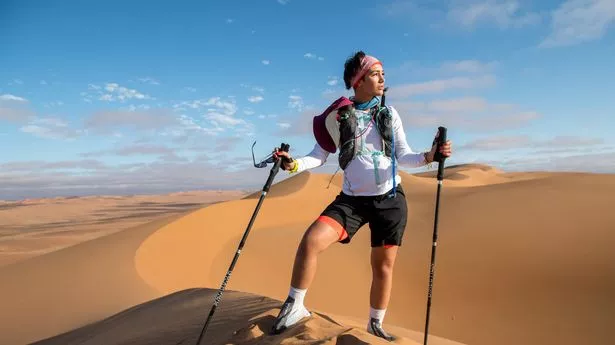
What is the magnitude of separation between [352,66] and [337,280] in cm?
599

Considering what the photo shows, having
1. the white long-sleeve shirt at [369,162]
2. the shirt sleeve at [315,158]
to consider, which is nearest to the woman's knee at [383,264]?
the white long-sleeve shirt at [369,162]

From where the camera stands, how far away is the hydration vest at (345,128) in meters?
3.24

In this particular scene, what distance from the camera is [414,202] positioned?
44.2 feet

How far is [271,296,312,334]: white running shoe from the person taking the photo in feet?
9.35

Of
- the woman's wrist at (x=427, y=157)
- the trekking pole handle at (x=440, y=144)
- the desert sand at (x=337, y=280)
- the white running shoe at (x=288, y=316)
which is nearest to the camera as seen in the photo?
the white running shoe at (x=288, y=316)

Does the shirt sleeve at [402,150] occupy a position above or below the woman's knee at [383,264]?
above

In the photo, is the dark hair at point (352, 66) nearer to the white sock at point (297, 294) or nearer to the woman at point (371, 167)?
the woman at point (371, 167)

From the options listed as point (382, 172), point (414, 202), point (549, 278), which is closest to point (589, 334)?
point (549, 278)

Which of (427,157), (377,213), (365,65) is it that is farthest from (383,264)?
(365,65)

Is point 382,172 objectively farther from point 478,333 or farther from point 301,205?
point 301,205

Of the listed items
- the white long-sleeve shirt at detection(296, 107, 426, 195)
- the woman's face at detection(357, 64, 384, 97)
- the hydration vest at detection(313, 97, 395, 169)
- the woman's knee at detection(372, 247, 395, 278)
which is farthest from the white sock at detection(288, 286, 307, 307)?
the woman's face at detection(357, 64, 384, 97)

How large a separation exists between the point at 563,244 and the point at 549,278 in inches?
47.6


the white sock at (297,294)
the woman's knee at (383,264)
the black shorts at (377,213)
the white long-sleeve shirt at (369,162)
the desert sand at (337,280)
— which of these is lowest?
the desert sand at (337,280)

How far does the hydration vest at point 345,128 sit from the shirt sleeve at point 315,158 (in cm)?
4
